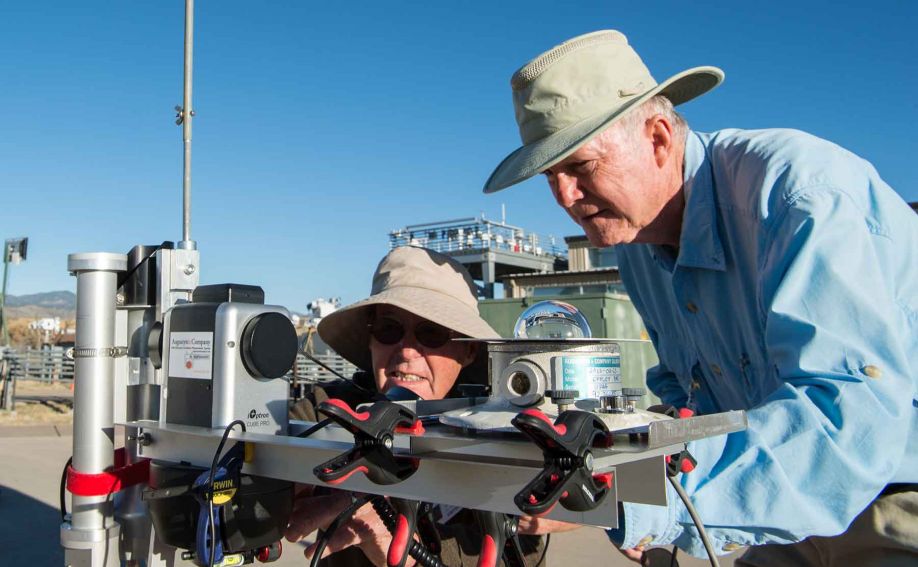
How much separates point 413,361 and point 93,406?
4.23 ft

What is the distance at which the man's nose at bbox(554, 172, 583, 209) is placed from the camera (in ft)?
6.59

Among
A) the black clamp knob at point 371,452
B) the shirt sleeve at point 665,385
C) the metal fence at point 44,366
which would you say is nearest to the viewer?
the black clamp knob at point 371,452

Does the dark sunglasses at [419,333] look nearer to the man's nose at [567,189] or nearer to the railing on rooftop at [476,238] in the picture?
the man's nose at [567,189]

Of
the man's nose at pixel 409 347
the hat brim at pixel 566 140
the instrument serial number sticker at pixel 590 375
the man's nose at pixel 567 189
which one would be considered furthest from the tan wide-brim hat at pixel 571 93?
the man's nose at pixel 409 347

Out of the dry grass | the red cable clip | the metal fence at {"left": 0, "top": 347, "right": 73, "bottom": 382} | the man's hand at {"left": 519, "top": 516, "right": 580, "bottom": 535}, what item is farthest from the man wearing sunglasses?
the metal fence at {"left": 0, "top": 347, "right": 73, "bottom": 382}

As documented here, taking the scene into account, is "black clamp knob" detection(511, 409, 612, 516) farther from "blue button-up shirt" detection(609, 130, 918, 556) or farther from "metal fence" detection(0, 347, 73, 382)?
"metal fence" detection(0, 347, 73, 382)

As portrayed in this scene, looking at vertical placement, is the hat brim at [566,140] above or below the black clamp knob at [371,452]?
above

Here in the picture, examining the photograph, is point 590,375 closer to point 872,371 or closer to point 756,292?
point 872,371

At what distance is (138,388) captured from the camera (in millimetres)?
1669

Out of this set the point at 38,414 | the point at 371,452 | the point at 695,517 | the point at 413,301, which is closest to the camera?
the point at 371,452

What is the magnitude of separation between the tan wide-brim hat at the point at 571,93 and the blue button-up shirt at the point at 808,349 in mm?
321

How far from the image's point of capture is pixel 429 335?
271 cm

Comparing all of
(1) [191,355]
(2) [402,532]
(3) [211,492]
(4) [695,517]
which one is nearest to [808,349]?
(4) [695,517]

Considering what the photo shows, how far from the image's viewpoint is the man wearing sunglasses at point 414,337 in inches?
98.3
